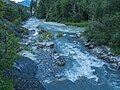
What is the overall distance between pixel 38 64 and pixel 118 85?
755 centimetres

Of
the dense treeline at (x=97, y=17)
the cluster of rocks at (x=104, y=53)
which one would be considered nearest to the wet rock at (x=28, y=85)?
the cluster of rocks at (x=104, y=53)

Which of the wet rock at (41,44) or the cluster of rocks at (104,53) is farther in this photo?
the wet rock at (41,44)

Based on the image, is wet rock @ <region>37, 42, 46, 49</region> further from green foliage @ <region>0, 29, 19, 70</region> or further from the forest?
green foliage @ <region>0, 29, 19, 70</region>

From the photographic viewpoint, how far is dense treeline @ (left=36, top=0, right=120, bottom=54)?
26.6 metres

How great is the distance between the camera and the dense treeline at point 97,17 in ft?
87.3

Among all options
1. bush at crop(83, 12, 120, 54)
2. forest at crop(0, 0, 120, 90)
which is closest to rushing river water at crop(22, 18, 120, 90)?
forest at crop(0, 0, 120, 90)

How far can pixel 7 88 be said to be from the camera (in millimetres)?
9508

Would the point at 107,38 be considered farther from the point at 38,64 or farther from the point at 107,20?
the point at 38,64

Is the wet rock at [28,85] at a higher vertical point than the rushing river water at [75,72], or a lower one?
higher

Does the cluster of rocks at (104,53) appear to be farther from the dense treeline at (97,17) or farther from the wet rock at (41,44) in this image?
the wet rock at (41,44)

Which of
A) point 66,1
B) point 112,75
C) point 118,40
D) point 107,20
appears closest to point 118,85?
point 112,75

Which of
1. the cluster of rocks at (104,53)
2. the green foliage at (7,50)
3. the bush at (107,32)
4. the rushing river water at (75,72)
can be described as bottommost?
the rushing river water at (75,72)

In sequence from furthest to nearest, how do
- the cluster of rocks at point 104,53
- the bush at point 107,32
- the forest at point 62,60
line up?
the bush at point 107,32 → the cluster of rocks at point 104,53 → the forest at point 62,60

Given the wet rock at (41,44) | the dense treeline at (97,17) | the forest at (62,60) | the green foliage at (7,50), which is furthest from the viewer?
the wet rock at (41,44)
